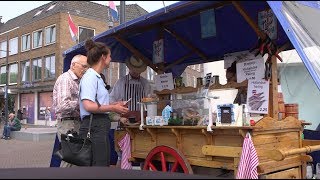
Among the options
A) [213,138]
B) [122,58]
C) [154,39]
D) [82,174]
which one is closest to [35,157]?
[122,58]

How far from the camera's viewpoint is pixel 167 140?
4652 millimetres

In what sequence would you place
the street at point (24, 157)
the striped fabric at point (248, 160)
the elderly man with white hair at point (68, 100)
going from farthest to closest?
the street at point (24, 157) → the elderly man with white hair at point (68, 100) → the striped fabric at point (248, 160)

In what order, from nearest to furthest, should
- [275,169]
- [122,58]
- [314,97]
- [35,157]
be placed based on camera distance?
1. [275,169]
2. [122,58]
3. [314,97]
4. [35,157]

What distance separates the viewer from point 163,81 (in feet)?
19.2

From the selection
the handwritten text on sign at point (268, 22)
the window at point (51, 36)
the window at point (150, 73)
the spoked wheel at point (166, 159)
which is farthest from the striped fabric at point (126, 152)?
the window at point (51, 36)

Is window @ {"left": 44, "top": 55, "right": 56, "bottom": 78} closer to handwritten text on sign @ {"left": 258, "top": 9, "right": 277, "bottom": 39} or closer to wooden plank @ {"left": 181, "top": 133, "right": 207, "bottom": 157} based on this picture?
wooden plank @ {"left": 181, "top": 133, "right": 207, "bottom": 157}

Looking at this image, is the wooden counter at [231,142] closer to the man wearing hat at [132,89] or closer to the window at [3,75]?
the man wearing hat at [132,89]

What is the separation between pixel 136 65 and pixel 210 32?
1612 mm

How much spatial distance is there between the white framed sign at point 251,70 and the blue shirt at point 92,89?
1564mm

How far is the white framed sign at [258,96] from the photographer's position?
4.05 meters

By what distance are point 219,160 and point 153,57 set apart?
8.44 feet

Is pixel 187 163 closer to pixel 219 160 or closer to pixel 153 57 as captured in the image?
pixel 219 160

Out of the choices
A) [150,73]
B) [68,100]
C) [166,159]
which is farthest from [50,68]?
[166,159]

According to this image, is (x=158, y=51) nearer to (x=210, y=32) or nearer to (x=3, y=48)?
(x=210, y=32)
